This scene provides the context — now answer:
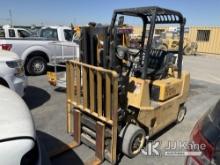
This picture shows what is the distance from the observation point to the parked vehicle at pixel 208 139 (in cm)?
157

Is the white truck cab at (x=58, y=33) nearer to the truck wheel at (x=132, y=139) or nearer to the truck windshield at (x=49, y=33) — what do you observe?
the truck windshield at (x=49, y=33)

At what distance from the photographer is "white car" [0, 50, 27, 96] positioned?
524cm

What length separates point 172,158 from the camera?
3973 millimetres

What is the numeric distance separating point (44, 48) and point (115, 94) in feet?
23.2

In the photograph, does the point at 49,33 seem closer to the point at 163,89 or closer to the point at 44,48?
the point at 44,48

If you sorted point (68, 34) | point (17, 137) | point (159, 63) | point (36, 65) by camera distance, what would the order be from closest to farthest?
point (17, 137) → point (159, 63) → point (36, 65) → point (68, 34)

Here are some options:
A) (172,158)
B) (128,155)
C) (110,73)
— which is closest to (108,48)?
(110,73)

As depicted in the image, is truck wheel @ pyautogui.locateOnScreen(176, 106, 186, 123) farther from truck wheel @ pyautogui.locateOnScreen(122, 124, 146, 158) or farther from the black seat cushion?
truck wheel @ pyautogui.locateOnScreen(122, 124, 146, 158)

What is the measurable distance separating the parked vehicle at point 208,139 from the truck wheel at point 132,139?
1.87 metres

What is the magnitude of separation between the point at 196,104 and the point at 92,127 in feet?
13.3

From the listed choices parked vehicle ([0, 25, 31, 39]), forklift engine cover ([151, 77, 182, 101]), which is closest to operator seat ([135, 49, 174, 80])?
forklift engine cover ([151, 77, 182, 101])

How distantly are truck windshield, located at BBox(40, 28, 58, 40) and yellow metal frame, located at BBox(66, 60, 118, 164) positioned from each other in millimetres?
6624

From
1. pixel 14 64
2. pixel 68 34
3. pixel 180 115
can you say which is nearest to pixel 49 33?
pixel 68 34

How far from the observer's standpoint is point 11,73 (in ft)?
17.5
